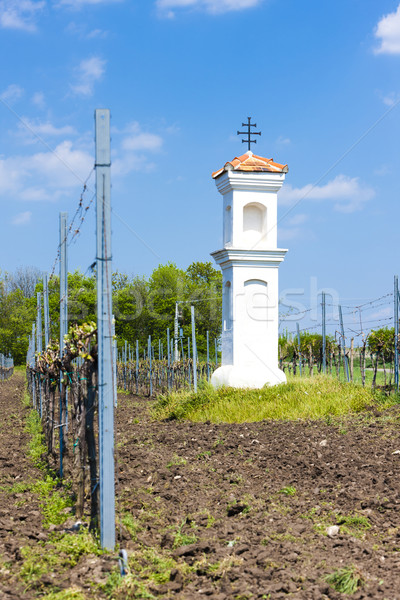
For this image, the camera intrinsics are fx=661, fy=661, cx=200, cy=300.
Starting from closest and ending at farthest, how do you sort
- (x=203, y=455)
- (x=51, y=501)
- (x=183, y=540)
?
(x=183, y=540)
(x=51, y=501)
(x=203, y=455)

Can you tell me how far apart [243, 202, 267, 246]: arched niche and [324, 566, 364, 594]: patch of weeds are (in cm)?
1096

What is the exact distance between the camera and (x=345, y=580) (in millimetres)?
4422

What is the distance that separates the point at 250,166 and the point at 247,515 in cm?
993

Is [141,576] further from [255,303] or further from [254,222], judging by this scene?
[254,222]

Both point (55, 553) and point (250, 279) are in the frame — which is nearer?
point (55, 553)

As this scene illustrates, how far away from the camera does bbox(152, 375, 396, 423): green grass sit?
12.0 m

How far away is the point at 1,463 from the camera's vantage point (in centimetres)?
912

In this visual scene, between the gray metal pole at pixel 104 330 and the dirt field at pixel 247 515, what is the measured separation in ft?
1.00

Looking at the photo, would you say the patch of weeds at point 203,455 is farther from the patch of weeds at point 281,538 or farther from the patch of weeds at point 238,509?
the patch of weeds at point 281,538

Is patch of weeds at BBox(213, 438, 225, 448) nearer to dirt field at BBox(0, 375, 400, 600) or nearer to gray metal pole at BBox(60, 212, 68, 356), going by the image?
dirt field at BBox(0, 375, 400, 600)

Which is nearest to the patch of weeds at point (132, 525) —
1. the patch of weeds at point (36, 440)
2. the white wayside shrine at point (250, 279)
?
the patch of weeds at point (36, 440)

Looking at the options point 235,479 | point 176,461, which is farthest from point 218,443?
point 235,479

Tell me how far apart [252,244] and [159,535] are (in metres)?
10.0

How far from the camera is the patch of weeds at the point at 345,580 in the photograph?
14.3 ft
